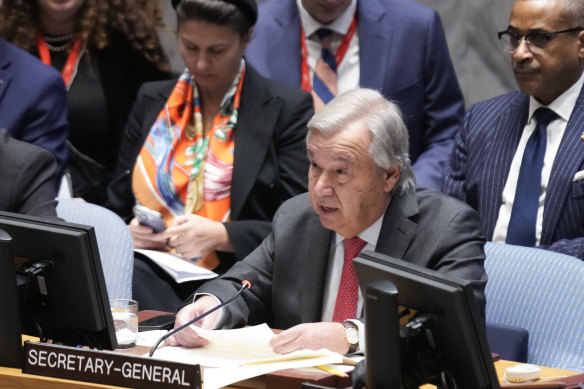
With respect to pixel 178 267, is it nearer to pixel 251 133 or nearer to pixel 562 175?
pixel 251 133

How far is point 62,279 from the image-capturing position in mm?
2238

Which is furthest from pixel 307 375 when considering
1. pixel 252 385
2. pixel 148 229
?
pixel 148 229

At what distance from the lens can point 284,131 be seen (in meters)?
3.85

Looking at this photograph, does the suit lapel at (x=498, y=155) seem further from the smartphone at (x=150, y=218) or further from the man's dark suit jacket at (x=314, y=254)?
the smartphone at (x=150, y=218)

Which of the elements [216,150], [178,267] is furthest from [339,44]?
[178,267]

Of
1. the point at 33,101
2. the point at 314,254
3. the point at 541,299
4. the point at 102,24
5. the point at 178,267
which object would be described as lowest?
the point at 178,267

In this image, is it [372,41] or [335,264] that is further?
[372,41]

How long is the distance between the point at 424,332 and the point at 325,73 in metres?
2.23

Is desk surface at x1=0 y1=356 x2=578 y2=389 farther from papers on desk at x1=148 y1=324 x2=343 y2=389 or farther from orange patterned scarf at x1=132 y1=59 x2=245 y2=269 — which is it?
orange patterned scarf at x1=132 y1=59 x2=245 y2=269

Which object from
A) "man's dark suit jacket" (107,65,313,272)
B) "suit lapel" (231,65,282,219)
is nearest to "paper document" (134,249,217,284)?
"man's dark suit jacket" (107,65,313,272)

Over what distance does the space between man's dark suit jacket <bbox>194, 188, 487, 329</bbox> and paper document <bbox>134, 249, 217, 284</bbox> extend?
57cm

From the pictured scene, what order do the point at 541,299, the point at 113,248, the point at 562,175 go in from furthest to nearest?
the point at 562,175 → the point at 113,248 → the point at 541,299

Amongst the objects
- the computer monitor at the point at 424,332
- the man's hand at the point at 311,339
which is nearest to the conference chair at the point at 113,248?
the man's hand at the point at 311,339

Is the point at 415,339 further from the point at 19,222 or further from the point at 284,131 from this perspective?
the point at 284,131
